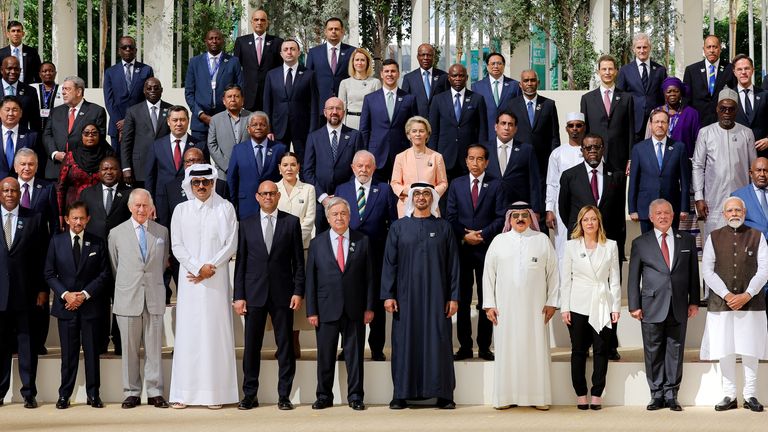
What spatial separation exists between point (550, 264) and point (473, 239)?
2.31 feet

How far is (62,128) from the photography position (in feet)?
37.2

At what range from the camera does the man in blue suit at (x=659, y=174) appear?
10352 millimetres

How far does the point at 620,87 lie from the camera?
467 inches

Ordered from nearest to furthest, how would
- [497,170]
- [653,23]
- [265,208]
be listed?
1. [265,208]
2. [497,170]
3. [653,23]

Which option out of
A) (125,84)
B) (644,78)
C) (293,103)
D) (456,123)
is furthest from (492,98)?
(125,84)

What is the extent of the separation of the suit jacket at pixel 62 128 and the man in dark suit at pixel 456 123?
299 cm

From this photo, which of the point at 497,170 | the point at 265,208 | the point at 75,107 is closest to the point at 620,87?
the point at 497,170

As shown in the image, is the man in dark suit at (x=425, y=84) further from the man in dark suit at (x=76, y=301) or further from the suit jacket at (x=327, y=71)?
the man in dark suit at (x=76, y=301)

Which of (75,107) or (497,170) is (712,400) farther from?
(75,107)

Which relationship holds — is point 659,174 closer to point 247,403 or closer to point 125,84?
point 247,403

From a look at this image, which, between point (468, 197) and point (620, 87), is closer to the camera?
point (468, 197)

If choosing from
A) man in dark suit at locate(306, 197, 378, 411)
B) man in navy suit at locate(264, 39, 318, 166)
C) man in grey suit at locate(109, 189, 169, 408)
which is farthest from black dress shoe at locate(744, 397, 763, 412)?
man in navy suit at locate(264, 39, 318, 166)

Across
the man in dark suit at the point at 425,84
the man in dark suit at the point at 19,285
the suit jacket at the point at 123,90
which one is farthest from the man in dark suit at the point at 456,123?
the man in dark suit at the point at 19,285

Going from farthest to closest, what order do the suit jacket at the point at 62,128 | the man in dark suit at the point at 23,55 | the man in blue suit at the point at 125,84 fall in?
the man in dark suit at the point at 23,55, the man in blue suit at the point at 125,84, the suit jacket at the point at 62,128
